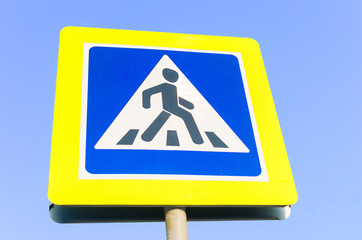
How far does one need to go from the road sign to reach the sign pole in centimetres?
3

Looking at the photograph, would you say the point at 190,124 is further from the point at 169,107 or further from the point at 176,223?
the point at 176,223

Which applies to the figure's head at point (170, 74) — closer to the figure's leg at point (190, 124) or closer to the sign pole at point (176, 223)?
the figure's leg at point (190, 124)

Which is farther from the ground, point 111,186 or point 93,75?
point 93,75

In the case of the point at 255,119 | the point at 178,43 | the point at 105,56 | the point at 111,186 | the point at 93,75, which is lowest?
the point at 111,186

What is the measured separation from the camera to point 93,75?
152cm

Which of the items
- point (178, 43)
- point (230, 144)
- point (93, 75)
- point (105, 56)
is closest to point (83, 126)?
point (93, 75)

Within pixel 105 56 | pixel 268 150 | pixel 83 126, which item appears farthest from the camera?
pixel 105 56

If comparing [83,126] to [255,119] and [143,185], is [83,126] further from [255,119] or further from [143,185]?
[255,119]

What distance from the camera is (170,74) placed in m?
1.62

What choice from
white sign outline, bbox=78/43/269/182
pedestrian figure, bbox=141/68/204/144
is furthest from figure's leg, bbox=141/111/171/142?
white sign outline, bbox=78/43/269/182

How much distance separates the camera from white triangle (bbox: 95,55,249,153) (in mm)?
1352

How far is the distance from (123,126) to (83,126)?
128mm

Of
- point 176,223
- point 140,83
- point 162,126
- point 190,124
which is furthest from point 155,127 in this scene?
point 176,223

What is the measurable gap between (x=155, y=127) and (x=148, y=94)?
0.17m
